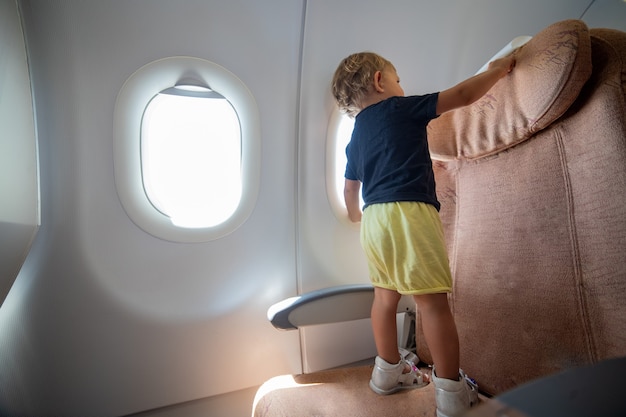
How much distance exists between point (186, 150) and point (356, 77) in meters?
0.66

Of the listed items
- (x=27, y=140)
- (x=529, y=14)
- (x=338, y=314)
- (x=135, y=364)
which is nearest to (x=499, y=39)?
(x=529, y=14)

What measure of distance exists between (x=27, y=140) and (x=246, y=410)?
112cm

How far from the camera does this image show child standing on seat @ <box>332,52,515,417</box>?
66 cm

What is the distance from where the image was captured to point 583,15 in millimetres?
1440

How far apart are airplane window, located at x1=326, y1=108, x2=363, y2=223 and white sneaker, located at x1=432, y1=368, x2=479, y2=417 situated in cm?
65

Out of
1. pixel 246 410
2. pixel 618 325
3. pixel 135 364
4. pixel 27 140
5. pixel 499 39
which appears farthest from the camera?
pixel 499 39

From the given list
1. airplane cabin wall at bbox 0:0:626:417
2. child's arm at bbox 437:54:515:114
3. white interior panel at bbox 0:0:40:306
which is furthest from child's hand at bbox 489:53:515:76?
white interior panel at bbox 0:0:40:306

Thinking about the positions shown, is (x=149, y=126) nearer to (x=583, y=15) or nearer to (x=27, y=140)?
(x=27, y=140)

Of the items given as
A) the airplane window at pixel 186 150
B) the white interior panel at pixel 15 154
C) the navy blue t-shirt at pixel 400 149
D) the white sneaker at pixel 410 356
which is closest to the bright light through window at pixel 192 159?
the airplane window at pixel 186 150

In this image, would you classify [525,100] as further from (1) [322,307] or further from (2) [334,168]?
(1) [322,307]

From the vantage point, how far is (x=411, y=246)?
2.23ft

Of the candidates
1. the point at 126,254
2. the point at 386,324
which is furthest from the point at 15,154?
the point at 386,324

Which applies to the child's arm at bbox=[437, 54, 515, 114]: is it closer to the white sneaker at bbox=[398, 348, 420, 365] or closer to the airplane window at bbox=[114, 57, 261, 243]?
the airplane window at bbox=[114, 57, 261, 243]

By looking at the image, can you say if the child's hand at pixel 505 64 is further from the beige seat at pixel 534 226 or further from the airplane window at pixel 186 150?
the airplane window at pixel 186 150
